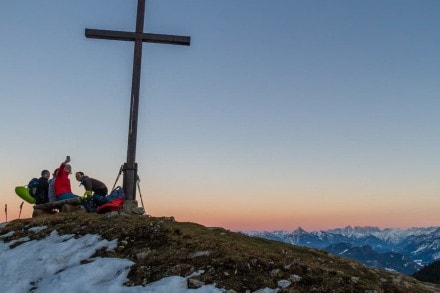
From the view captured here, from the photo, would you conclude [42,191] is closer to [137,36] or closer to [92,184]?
[92,184]

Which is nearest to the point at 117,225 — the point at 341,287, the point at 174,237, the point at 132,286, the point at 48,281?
the point at 174,237

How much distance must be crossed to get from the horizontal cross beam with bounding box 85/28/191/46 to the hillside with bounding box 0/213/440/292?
32.4ft

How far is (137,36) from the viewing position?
22.8m

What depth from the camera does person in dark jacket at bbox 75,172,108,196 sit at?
21250 mm

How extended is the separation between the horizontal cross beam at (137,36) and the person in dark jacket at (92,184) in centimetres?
679

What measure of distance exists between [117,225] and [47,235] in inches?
104

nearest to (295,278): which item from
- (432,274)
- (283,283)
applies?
(283,283)

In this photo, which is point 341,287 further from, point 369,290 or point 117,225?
point 117,225

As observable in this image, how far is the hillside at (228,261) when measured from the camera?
11.1 metres

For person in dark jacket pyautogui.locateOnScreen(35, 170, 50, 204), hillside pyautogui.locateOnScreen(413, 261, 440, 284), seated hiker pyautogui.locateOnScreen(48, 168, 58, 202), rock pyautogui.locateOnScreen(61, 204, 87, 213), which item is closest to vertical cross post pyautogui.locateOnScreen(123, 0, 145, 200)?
rock pyautogui.locateOnScreen(61, 204, 87, 213)

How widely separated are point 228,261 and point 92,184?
37.0ft

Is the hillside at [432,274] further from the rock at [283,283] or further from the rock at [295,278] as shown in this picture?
the rock at [283,283]

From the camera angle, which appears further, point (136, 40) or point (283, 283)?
point (136, 40)

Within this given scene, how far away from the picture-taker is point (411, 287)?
1200 cm
